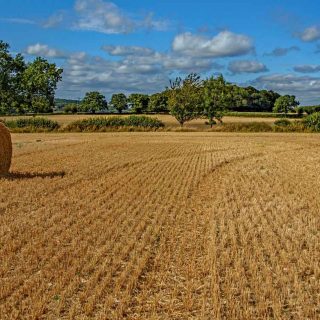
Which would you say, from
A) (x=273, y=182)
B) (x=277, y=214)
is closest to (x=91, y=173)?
(x=273, y=182)

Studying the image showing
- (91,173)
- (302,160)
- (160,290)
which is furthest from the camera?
(302,160)

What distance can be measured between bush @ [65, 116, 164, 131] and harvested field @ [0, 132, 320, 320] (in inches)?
1524

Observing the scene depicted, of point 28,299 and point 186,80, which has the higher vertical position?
point 186,80

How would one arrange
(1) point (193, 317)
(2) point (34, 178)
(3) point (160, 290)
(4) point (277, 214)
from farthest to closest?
(2) point (34, 178), (4) point (277, 214), (3) point (160, 290), (1) point (193, 317)

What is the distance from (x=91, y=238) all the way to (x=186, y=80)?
72.7 metres

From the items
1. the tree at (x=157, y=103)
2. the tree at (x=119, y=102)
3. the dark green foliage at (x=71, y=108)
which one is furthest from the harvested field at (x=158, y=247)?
the tree at (x=119, y=102)

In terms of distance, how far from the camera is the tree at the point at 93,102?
442 feet

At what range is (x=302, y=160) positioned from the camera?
25.0 metres

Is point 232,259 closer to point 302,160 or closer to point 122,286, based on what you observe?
point 122,286

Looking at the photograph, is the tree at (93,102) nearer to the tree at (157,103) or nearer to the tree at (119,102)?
the tree at (119,102)

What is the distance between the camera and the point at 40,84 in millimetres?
60000

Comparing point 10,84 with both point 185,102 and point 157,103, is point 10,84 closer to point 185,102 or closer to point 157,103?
point 185,102

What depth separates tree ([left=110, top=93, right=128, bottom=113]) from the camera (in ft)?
456

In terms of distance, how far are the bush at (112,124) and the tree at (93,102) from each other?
3043 inches
